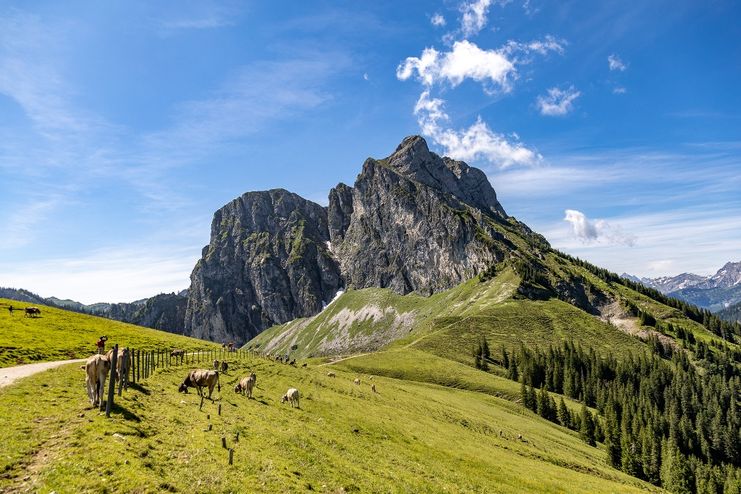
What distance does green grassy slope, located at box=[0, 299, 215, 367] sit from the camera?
176ft

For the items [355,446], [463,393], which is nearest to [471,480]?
[355,446]

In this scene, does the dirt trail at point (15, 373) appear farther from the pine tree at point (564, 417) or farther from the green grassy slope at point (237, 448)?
the pine tree at point (564, 417)

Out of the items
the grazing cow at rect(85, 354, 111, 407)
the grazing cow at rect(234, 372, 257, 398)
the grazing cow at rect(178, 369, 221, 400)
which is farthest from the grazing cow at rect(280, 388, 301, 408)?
the grazing cow at rect(85, 354, 111, 407)

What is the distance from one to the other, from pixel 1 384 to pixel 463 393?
119m

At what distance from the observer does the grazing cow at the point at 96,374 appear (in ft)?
89.8

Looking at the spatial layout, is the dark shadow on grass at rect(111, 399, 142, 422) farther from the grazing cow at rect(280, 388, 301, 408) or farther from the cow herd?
the grazing cow at rect(280, 388, 301, 408)

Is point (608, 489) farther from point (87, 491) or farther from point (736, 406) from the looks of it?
point (736, 406)

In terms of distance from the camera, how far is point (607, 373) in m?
192

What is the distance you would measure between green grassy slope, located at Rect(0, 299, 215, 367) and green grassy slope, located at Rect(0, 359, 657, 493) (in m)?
17.5

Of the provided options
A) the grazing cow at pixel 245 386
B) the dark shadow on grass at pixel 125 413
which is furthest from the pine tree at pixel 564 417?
the dark shadow on grass at pixel 125 413

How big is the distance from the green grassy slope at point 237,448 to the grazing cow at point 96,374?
855mm

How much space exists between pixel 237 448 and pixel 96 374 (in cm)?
Answer: 1115

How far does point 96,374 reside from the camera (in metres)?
28.0

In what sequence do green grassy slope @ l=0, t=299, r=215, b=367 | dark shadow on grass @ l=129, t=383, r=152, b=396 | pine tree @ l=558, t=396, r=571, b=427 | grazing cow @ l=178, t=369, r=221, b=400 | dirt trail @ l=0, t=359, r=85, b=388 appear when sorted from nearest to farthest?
dirt trail @ l=0, t=359, r=85, b=388 < dark shadow on grass @ l=129, t=383, r=152, b=396 < grazing cow @ l=178, t=369, r=221, b=400 < green grassy slope @ l=0, t=299, r=215, b=367 < pine tree @ l=558, t=396, r=571, b=427
